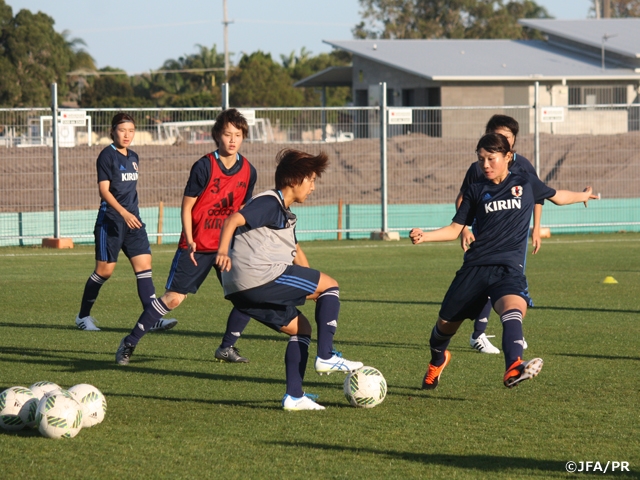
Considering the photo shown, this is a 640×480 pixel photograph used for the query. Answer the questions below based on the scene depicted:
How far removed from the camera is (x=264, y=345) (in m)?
8.52

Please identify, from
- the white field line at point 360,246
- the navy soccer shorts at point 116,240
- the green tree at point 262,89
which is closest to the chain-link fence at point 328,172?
the white field line at point 360,246

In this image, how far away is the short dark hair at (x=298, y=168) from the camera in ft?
19.3

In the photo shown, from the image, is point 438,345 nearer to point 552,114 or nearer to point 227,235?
point 227,235

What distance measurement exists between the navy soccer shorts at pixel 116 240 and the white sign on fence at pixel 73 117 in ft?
28.9

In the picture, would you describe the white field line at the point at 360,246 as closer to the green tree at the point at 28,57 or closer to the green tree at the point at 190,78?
the green tree at the point at 28,57

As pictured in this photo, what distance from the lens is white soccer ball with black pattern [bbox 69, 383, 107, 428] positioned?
5.54 metres

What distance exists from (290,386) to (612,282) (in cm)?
790

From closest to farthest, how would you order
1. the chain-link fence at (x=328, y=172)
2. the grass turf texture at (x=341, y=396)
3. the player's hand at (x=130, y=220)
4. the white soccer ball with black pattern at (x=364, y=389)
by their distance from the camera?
the grass turf texture at (x=341, y=396)
the white soccer ball with black pattern at (x=364, y=389)
the player's hand at (x=130, y=220)
the chain-link fence at (x=328, y=172)

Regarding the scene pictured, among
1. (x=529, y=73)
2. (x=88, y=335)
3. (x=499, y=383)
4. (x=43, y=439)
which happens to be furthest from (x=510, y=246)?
(x=529, y=73)

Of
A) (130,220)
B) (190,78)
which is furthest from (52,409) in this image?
(190,78)

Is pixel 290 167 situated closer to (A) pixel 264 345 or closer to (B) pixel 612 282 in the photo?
(A) pixel 264 345

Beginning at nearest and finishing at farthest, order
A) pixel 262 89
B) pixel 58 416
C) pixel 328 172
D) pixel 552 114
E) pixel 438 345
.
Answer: pixel 58 416 → pixel 438 345 → pixel 552 114 → pixel 328 172 → pixel 262 89

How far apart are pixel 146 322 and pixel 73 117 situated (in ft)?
36.2

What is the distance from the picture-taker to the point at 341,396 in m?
6.45
